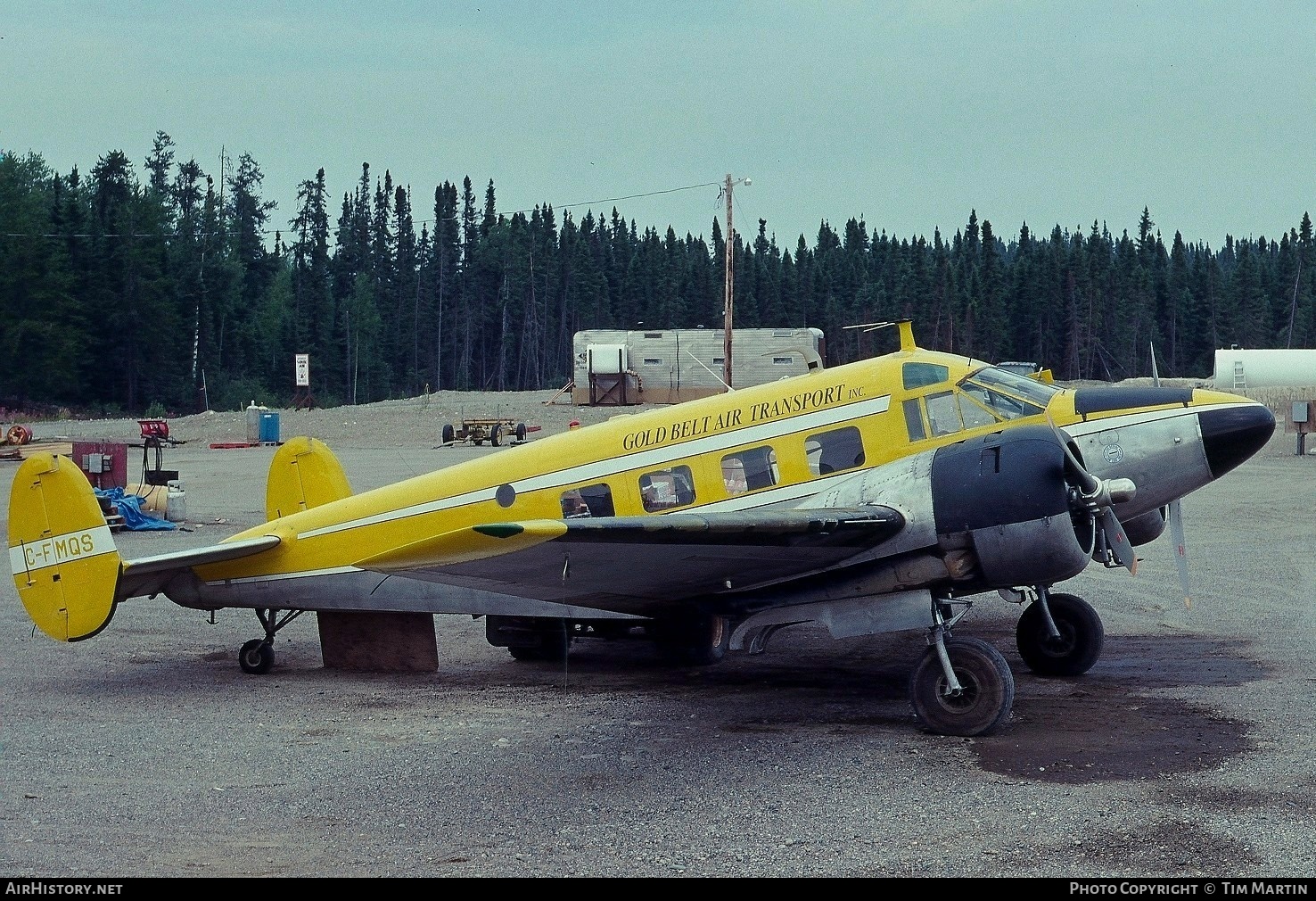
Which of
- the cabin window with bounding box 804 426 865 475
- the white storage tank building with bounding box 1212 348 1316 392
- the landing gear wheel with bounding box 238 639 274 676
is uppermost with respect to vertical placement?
the white storage tank building with bounding box 1212 348 1316 392

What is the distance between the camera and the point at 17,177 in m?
87.6

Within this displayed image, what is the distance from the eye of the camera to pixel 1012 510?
30.8 feet

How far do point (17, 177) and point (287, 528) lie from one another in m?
Answer: 88.2

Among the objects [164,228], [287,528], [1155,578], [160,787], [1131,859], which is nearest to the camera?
[1131,859]

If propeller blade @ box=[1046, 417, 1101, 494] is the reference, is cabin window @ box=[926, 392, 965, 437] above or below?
above

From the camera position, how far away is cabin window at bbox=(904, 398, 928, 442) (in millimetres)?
10516

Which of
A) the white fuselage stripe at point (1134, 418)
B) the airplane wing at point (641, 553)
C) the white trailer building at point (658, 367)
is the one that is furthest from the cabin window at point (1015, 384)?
the white trailer building at point (658, 367)

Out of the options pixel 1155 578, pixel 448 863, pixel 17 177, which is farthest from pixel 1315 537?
pixel 17 177

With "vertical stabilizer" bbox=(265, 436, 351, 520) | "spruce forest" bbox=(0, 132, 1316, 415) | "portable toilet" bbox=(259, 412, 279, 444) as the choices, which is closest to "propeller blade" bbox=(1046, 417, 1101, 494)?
"vertical stabilizer" bbox=(265, 436, 351, 520)

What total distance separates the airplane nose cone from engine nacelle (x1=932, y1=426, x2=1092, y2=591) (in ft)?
5.10

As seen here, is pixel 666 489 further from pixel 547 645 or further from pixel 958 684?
pixel 958 684

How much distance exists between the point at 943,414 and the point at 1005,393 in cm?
55

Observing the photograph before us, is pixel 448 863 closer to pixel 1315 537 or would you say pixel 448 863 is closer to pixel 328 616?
pixel 328 616

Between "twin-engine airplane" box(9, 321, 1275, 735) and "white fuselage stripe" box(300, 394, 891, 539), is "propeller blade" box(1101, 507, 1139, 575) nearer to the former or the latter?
"twin-engine airplane" box(9, 321, 1275, 735)
